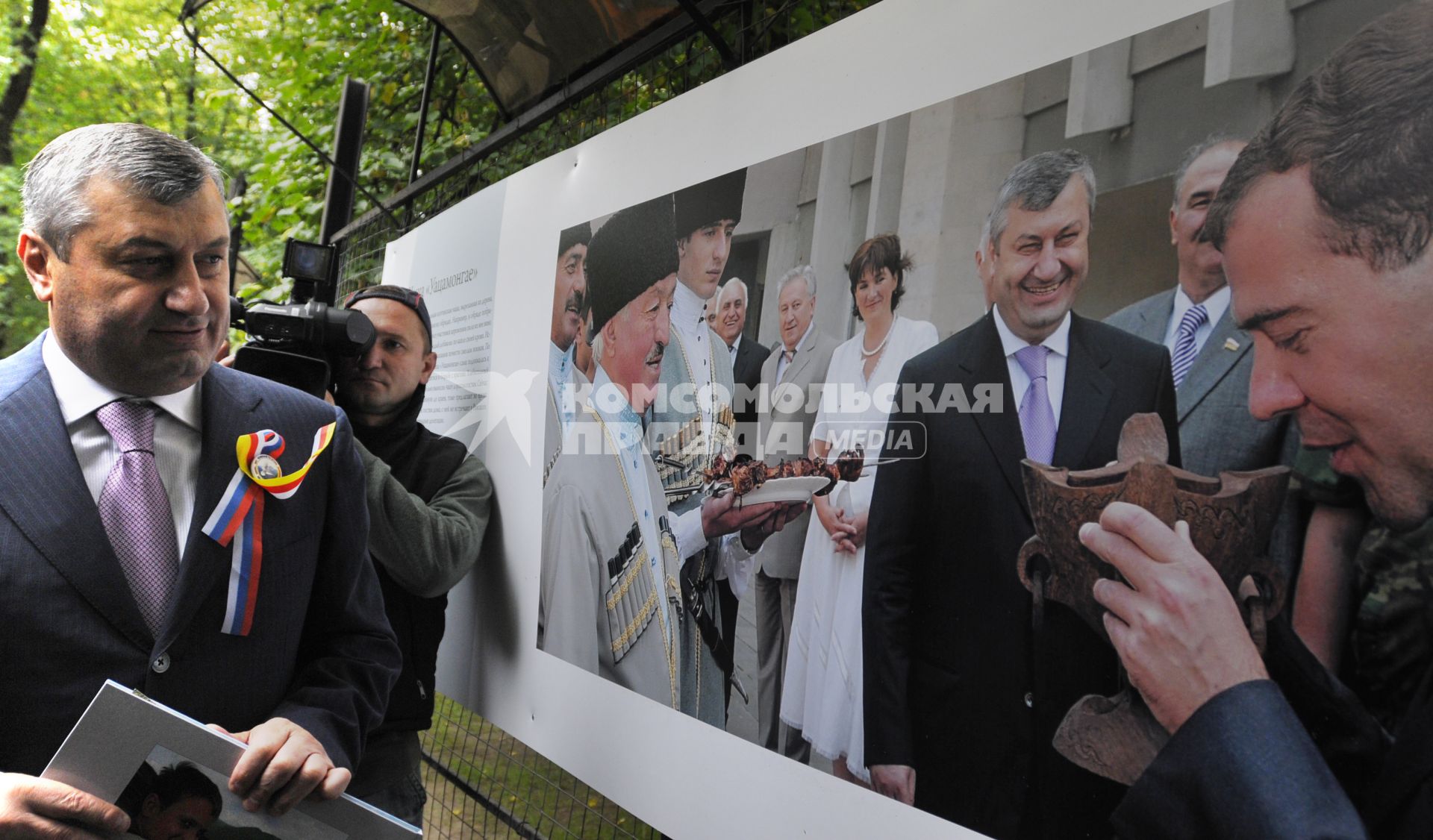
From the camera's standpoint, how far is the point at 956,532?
5.54 ft

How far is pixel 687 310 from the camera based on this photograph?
2404 mm

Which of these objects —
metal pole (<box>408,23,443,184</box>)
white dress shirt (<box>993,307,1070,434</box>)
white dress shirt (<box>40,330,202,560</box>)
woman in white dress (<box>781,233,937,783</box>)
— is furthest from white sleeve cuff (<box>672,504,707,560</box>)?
metal pole (<box>408,23,443,184</box>)

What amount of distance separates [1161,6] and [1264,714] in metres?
0.90

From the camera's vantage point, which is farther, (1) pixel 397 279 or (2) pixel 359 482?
(1) pixel 397 279

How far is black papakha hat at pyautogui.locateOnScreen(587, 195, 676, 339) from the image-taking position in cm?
252

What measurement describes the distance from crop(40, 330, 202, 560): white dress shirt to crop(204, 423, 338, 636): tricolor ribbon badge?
0.05 m

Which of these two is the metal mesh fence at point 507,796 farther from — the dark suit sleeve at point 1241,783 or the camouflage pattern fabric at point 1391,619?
the camouflage pattern fabric at point 1391,619

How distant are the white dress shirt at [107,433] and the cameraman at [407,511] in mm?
1178

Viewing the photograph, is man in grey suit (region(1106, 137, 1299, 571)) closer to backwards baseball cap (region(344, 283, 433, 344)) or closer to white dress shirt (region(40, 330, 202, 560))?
white dress shirt (region(40, 330, 202, 560))

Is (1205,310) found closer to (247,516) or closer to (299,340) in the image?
(247,516)

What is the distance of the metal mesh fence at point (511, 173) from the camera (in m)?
2.99

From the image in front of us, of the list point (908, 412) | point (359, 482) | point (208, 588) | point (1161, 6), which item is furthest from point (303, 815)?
point (1161, 6)

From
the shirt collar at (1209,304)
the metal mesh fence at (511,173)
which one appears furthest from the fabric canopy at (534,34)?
the shirt collar at (1209,304)

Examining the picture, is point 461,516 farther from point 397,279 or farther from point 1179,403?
point 1179,403
